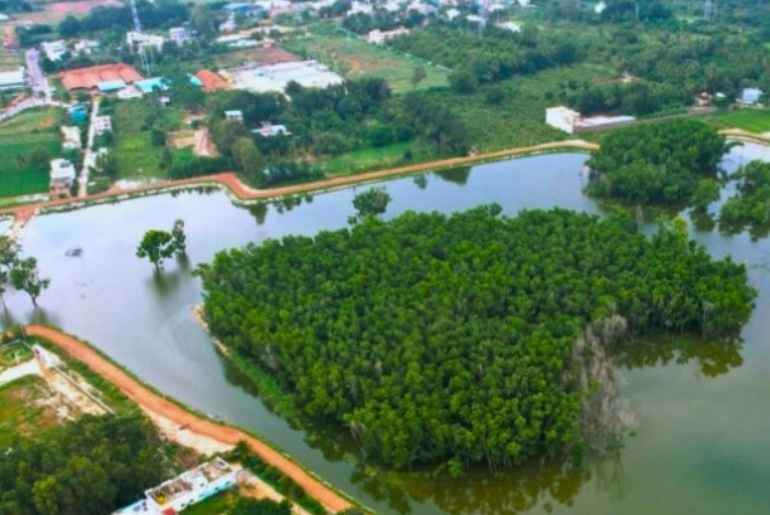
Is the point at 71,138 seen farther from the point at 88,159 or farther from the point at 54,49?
the point at 54,49

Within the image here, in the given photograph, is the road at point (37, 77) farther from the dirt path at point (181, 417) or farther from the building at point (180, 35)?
the dirt path at point (181, 417)

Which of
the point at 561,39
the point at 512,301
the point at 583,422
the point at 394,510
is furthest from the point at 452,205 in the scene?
the point at 561,39

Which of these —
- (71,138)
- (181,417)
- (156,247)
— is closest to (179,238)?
(156,247)

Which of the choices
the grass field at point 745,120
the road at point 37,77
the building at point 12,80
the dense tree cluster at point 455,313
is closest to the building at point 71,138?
the road at point 37,77

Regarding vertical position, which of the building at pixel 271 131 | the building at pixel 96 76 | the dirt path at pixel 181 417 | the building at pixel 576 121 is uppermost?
the building at pixel 96 76

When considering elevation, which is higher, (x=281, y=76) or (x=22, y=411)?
(x=281, y=76)

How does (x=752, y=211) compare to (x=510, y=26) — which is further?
(x=510, y=26)

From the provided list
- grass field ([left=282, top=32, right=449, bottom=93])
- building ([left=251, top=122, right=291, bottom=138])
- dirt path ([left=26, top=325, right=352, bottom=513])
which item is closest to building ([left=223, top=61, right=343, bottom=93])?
grass field ([left=282, top=32, right=449, bottom=93])
